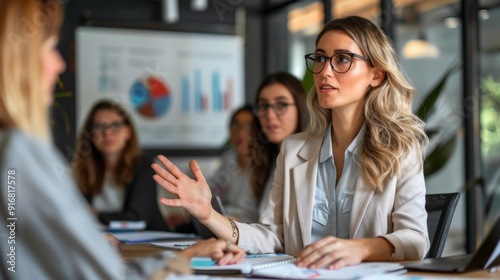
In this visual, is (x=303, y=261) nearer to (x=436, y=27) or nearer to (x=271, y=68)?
(x=436, y=27)

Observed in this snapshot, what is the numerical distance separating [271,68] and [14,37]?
5813 mm

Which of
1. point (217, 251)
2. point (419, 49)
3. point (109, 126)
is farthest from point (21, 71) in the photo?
point (419, 49)

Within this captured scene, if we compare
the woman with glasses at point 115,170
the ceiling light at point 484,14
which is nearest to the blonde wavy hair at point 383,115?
the woman with glasses at point 115,170

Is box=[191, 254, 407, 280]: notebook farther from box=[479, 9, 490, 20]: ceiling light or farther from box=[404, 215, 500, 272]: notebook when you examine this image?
box=[479, 9, 490, 20]: ceiling light

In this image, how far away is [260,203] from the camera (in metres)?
3.95

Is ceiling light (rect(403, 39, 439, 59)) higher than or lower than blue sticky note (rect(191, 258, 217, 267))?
higher

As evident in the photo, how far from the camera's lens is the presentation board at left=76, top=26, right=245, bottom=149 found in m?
6.47

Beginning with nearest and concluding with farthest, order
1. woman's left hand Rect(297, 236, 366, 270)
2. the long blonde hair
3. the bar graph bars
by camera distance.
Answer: the long blonde hair → woman's left hand Rect(297, 236, 366, 270) → the bar graph bars

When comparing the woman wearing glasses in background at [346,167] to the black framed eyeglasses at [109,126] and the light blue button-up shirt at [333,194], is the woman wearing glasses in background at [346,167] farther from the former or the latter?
the black framed eyeglasses at [109,126]

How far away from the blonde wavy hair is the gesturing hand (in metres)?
0.55

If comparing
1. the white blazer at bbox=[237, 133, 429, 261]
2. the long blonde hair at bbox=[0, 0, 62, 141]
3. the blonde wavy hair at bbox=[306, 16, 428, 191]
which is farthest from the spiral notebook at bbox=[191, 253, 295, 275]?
the long blonde hair at bbox=[0, 0, 62, 141]

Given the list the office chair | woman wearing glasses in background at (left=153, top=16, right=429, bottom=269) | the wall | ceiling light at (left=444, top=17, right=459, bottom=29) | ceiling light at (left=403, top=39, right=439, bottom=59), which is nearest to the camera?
woman wearing glasses in background at (left=153, top=16, right=429, bottom=269)

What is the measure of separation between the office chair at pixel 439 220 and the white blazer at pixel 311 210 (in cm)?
16

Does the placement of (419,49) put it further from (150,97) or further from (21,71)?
(21,71)
